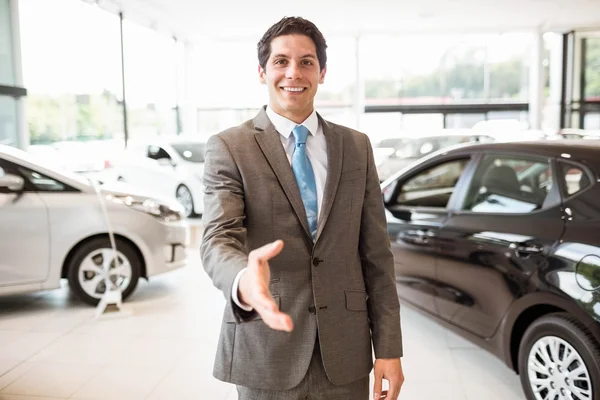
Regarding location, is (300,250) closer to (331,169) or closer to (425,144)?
(331,169)

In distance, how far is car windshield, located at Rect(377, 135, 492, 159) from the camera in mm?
8391

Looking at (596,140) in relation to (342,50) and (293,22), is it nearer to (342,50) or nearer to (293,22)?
(293,22)

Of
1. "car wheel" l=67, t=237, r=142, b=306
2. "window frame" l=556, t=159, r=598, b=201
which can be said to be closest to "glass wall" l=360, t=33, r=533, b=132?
"car wheel" l=67, t=237, r=142, b=306

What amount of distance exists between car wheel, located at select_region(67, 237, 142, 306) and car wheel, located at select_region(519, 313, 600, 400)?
3.27 m

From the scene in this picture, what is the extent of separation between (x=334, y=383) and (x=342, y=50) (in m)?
15.4

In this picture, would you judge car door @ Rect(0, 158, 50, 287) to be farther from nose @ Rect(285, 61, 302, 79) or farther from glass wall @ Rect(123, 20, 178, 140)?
glass wall @ Rect(123, 20, 178, 140)

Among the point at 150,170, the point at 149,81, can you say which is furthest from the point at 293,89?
the point at 149,81

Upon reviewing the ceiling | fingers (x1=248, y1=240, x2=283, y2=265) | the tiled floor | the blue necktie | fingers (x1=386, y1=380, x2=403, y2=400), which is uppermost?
the ceiling

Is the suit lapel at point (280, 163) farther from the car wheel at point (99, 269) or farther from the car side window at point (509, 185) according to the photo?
the car wheel at point (99, 269)

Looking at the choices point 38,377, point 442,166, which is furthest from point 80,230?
point 442,166

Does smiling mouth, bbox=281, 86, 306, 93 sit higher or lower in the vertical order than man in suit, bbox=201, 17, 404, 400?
higher

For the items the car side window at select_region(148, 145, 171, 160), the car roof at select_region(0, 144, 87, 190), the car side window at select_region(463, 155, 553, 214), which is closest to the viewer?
the car side window at select_region(463, 155, 553, 214)

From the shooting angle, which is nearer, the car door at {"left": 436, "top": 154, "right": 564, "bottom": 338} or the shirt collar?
the shirt collar

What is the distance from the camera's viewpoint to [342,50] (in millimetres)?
16219
